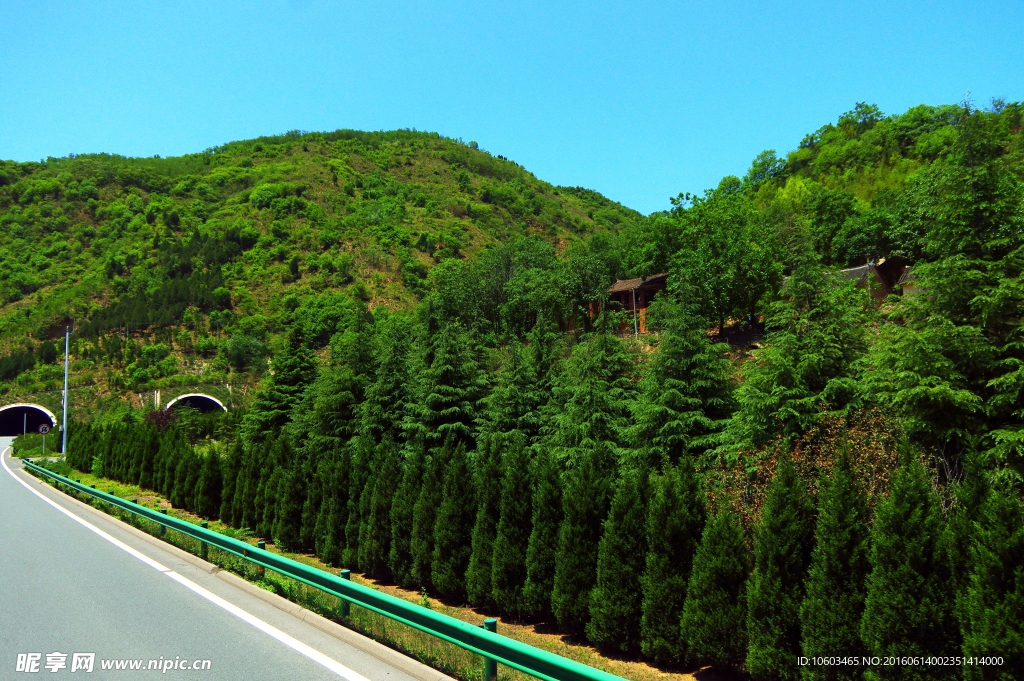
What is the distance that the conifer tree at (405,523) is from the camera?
13.1 meters

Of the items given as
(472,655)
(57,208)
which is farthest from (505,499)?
(57,208)

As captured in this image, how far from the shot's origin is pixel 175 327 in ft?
418

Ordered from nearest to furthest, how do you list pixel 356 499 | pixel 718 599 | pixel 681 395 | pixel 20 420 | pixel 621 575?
pixel 718 599, pixel 621 575, pixel 356 499, pixel 681 395, pixel 20 420

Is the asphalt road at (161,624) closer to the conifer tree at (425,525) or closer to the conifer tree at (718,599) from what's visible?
the conifer tree at (425,525)

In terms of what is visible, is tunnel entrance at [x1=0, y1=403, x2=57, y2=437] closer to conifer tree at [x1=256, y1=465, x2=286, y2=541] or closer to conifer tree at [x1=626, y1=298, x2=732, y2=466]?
conifer tree at [x1=256, y1=465, x2=286, y2=541]

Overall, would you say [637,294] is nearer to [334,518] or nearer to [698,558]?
[334,518]

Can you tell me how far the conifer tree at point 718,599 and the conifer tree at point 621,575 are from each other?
2.84 feet

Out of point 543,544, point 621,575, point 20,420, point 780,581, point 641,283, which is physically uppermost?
point 641,283

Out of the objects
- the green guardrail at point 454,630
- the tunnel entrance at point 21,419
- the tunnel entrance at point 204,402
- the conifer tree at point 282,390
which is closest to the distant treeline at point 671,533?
the green guardrail at point 454,630

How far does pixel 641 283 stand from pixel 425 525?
54465 millimetres

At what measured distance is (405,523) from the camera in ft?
43.2

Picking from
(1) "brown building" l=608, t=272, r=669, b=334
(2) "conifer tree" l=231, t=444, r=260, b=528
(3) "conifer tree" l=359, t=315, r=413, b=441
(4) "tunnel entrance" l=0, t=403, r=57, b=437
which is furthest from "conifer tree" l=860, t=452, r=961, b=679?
(4) "tunnel entrance" l=0, t=403, r=57, b=437

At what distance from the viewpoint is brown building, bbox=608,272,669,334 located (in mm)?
59938

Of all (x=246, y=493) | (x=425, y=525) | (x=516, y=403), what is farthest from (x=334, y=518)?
(x=516, y=403)
